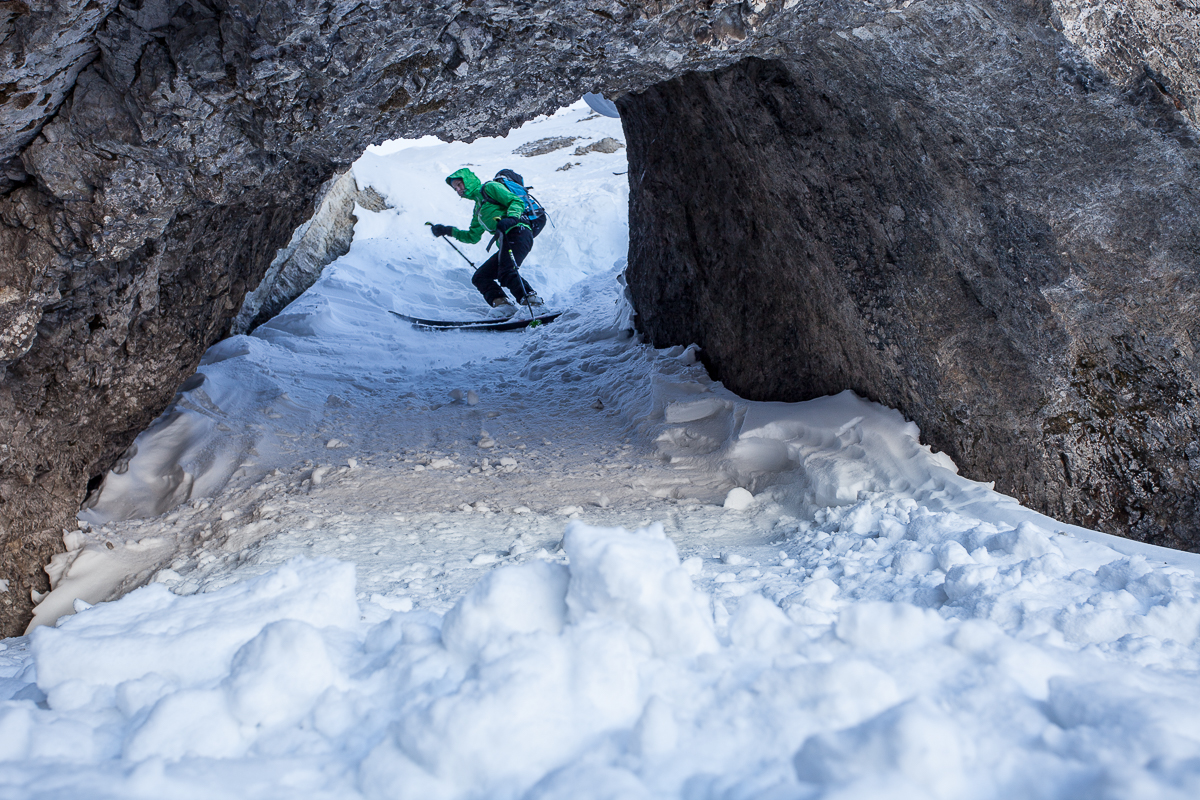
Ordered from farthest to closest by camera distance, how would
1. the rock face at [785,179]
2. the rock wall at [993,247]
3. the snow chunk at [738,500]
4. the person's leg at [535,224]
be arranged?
the person's leg at [535,224] < the snow chunk at [738,500] < the rock wall at [993,247] < the rock face at [785,179]

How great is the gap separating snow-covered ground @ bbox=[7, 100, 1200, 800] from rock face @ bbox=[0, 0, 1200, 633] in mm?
467

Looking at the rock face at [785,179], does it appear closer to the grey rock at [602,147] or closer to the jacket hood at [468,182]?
the jacket hood at [468,182]

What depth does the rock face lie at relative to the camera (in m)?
2.01

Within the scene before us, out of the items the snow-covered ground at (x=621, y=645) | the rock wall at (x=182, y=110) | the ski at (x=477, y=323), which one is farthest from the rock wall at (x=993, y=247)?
the ski at (x=477, y=323)

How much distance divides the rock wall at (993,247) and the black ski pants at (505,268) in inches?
135

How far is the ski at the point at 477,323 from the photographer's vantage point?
26.0ft

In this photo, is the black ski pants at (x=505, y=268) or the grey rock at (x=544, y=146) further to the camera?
the grey rock at (x=544, y=146)

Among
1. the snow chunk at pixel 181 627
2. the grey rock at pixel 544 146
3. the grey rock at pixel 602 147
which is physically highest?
the grey rock at pixel 544 146

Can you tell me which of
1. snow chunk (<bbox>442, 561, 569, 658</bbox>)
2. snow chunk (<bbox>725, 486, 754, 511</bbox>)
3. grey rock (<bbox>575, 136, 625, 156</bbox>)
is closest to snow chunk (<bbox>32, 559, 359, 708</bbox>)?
snow chunk (<bbox>442, 561, 569, 658</bbox>)

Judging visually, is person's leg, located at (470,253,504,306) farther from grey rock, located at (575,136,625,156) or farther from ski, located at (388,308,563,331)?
grey rock, located at (575,136,625,156)

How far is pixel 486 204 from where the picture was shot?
7102 millimetres

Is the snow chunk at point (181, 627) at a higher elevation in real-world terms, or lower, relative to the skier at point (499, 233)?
lower

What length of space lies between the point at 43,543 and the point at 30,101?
1945mm

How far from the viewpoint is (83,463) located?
3.23 metres
